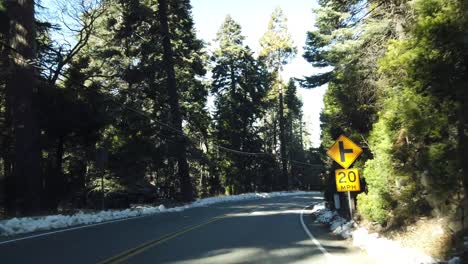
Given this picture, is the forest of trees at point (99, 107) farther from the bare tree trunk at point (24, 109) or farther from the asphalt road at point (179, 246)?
the asphalt road at point (179, 246)

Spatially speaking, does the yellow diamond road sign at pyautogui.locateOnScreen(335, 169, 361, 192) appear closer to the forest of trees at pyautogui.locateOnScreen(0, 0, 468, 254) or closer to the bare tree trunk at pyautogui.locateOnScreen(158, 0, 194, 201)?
the forest of trees at pyautogui.locateOnScreen(0, 0, 468, 254)

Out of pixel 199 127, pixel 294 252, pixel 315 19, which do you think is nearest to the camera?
pixel 294 252

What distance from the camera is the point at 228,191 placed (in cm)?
6203

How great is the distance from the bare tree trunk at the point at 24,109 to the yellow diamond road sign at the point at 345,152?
452 inches

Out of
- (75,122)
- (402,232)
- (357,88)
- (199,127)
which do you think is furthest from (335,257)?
(199,127)

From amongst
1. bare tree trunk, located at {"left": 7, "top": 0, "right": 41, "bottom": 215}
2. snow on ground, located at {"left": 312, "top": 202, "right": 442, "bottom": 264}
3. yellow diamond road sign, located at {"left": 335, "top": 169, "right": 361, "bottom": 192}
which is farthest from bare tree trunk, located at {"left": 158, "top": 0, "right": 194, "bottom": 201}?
snow on ground, located at {"left": 312, "top": 202, "right": 442, "bottom": 264}

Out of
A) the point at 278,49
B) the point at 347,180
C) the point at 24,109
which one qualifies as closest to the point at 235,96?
the point at 278,49

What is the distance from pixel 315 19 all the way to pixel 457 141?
89.0 feet

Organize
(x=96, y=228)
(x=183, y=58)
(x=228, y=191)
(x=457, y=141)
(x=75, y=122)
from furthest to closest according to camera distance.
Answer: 1. (x=228, y=191)
2. (x=183, y=58)
3. (x=75, y=122)
4. (x=96, y=228)
5. (x=457, y=141)

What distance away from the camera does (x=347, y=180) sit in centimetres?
1448

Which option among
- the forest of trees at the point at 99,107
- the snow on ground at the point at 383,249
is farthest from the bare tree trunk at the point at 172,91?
the snow on ground at the point at 383,249

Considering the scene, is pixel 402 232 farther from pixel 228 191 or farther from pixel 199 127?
pixel 228 191

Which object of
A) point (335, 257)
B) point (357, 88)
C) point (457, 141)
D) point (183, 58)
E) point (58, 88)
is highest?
point (183, 58)

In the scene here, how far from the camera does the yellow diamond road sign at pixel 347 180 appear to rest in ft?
47.1
